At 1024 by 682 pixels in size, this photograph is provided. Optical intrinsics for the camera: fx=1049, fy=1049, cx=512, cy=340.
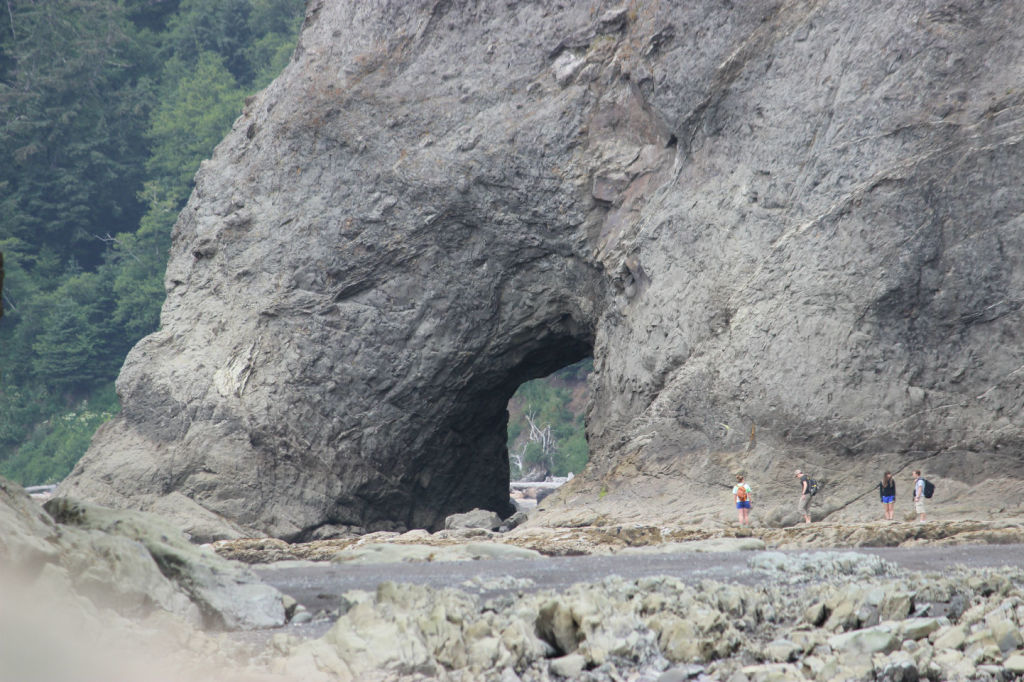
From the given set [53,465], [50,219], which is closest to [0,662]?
[53,465]

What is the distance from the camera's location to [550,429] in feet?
165

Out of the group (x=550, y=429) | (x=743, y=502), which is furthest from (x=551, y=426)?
(x=743, y=502)

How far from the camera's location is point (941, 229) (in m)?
18.1

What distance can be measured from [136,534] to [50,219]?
4432 cm

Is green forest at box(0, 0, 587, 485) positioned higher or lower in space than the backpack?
higher

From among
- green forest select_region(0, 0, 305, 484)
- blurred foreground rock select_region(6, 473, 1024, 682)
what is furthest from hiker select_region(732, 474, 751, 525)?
green forest select_region(0, 0, 305, 484)

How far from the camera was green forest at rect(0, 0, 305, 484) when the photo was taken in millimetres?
48438

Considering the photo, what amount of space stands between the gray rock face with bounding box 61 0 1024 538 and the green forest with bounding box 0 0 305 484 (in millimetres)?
26011

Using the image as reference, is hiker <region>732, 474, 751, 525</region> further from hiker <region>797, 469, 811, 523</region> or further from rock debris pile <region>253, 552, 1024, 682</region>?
rock debris pile <region>253, 552, 1024, 682</region>

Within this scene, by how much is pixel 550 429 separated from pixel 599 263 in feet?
93.3

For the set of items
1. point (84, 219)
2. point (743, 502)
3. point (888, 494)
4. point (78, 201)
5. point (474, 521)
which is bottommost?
point (474, 521)

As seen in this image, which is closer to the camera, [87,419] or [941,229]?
[941,229]

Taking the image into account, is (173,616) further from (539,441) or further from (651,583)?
(539,441)

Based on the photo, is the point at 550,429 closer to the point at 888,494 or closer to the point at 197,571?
the point at 888,494
